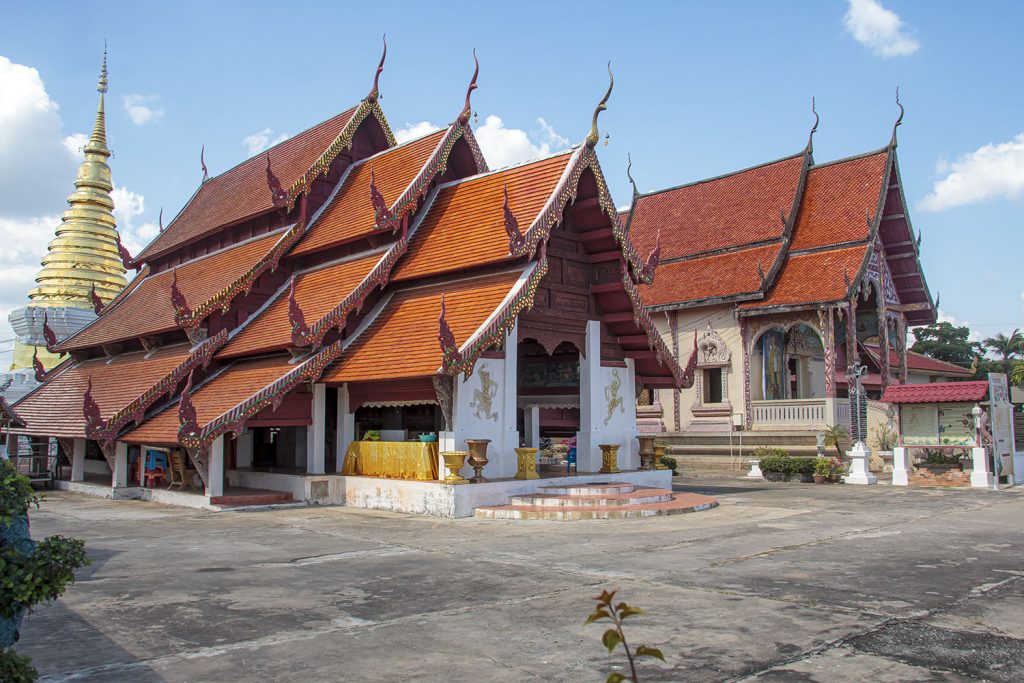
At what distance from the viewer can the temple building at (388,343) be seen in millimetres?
12352

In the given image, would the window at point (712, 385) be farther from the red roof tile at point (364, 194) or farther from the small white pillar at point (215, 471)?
the small white pillar at point (215, 471)

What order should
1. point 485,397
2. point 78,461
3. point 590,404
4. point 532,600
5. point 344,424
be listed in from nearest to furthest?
point 532,600
point 485,397
point 344,424
point 590,404
point 78,461

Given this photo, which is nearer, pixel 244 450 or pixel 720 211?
pixel 244 450

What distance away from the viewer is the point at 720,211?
84.2 ft

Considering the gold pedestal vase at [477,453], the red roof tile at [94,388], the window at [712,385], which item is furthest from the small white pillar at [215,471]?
the window at [712,385]

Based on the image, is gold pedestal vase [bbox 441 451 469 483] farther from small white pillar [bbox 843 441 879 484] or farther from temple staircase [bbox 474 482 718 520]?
small white pillar [bbox 843 441 879 484]

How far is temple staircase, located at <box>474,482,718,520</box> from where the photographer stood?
11.1 metres

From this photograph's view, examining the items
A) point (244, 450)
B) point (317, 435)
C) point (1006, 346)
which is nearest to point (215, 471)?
point (317, 435)

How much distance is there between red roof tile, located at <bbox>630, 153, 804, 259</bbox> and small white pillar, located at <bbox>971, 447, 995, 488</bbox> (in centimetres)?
864

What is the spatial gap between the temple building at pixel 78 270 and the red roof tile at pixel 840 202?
20008 mm

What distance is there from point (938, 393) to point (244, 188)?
15.3 metres

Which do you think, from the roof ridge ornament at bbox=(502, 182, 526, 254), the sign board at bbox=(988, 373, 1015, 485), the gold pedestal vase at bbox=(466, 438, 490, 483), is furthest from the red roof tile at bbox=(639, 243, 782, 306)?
the gold pedestal vase at bbox=(466, 438, 490, 483)

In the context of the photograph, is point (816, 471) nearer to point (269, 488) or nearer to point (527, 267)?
point (527, 267)

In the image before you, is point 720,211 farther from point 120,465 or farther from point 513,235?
point 120,465
